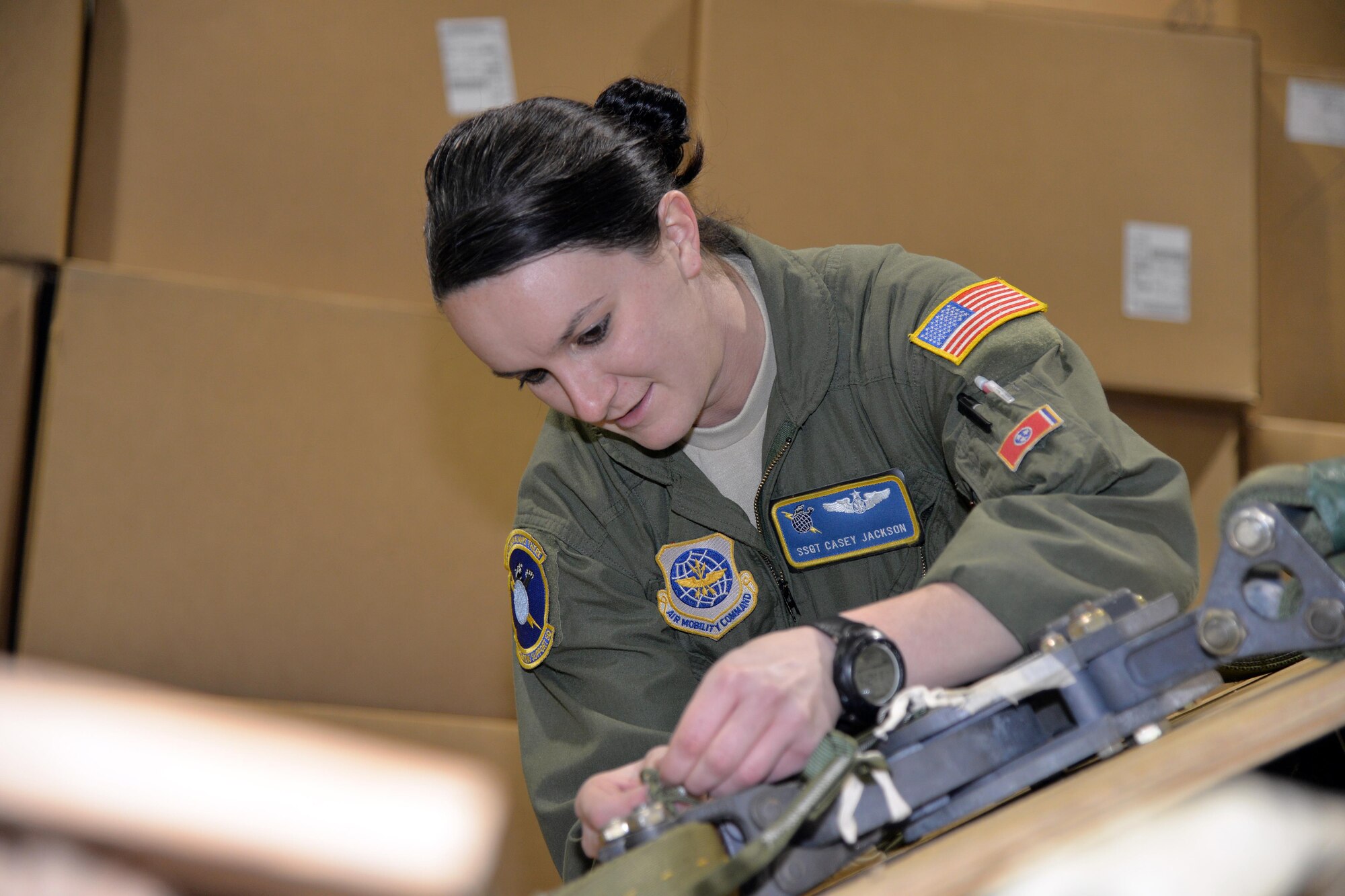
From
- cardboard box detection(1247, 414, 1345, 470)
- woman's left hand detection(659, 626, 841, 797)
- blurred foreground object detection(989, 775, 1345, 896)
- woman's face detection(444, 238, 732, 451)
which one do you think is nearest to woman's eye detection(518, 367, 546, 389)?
woman's face detection(444, 238, 732, 451)

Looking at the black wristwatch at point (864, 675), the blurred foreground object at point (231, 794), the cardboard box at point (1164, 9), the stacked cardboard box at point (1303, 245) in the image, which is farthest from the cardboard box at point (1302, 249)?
the blurred foreground object at point (231, 794)

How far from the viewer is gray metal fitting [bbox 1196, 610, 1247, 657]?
0.58 m

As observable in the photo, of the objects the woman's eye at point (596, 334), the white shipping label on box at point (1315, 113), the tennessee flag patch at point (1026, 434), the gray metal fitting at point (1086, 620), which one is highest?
the white shipping label on box at point (1315, 113)

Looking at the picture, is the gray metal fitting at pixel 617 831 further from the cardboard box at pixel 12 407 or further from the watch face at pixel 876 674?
the cardboard box at pixel 12 407

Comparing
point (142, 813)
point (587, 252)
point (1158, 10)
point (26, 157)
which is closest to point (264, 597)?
point (26, 157)

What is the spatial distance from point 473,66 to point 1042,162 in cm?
72

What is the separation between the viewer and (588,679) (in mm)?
1071

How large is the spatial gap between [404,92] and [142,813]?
4.66 ft

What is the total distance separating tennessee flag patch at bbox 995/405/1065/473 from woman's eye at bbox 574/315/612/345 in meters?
0.31

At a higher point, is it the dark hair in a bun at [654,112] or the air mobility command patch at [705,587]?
the dark hair in a bun at [654,112]

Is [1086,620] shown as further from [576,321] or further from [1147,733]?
[576,321]

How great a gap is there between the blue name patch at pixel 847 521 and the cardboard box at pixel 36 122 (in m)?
0.90

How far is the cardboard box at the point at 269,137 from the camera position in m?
1.46

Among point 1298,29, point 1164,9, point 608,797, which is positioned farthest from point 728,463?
point 1298,29
